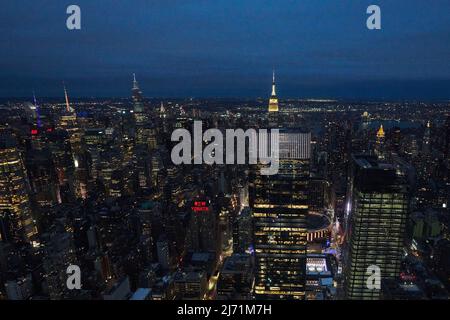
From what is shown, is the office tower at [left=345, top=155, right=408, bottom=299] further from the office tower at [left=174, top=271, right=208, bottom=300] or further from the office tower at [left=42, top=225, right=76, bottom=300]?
the office tower at [left=42, top=225, right=76, bottom=300]

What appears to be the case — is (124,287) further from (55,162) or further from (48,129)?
(48,129)

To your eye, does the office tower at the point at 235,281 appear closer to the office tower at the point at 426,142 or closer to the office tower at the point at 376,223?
the office tower at the point at 376,223

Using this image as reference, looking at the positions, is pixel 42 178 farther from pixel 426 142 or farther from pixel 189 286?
pixel 426 142

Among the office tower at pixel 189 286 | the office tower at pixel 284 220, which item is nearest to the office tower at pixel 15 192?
the office tower at pixel 189 286

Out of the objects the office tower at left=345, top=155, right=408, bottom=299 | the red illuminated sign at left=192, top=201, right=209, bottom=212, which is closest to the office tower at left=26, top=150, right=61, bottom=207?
the red illuminated sign at left=192, top=201, right=209, bottom=212

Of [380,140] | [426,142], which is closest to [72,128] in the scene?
[380,140]
